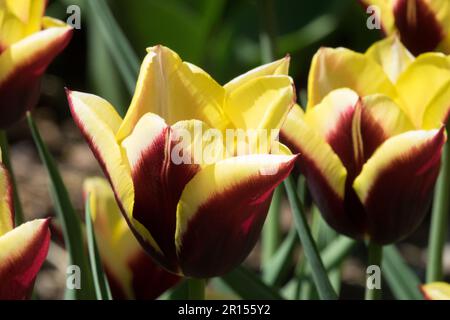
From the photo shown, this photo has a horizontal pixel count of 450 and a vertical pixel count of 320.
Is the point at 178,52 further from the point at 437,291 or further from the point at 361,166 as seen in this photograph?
the point at 437,291

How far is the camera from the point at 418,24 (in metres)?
0.80

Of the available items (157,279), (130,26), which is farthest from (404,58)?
(130,26)

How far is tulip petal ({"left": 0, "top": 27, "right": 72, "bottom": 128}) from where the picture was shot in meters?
0.69

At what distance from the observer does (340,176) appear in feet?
2.27

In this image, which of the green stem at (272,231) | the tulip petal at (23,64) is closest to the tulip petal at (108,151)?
the tulip petal at (23,64)

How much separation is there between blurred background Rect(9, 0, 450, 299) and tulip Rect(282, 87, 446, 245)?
3.48ft

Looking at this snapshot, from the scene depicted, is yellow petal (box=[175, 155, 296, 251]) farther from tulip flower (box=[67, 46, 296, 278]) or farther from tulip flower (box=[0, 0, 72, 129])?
tulip flower (box=[0, 0, 72, 129])

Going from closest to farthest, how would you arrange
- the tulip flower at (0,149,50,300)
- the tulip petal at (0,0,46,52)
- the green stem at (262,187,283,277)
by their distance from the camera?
1. the tulip flower at (0,149,50,300)
2. the tulip petal at (0,0,46,52)
3. the green stem at (262,187,283,277)

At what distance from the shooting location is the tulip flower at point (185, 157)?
22.3 inches

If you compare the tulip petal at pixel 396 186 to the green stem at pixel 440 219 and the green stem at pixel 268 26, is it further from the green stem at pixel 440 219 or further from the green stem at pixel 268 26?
the green stem at pixel 268 26

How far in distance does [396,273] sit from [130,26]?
1082 mm

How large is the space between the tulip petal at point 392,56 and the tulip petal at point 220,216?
0.22 meters

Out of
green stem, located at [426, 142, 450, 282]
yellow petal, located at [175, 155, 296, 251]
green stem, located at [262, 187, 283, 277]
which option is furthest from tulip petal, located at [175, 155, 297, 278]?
green stem, located at [262, 187, 283, 277]
